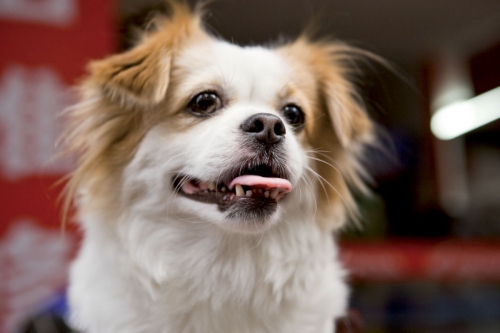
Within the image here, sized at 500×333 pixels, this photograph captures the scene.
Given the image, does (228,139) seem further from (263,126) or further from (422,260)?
(422,260)

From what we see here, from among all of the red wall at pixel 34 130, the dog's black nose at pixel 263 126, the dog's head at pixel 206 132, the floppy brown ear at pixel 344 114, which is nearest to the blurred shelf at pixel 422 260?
the red wall at pixel 34 130

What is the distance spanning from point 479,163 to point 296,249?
4.51 meters

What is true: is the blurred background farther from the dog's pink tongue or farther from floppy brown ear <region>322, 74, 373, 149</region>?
the dog's pink tongue

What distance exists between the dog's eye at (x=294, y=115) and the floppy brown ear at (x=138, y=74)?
1.06 feet

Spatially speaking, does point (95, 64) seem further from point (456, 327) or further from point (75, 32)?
point (456, 327)

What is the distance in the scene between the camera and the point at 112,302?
1132 mm

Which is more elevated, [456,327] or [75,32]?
[75,32]

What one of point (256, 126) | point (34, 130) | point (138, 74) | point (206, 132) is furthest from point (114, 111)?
point (34, 130)

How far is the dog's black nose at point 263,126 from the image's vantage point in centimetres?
110

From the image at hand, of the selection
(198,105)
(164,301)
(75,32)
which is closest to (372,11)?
(75,32)

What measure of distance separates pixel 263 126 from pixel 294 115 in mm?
248

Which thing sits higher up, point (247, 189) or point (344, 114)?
point (344, 114)

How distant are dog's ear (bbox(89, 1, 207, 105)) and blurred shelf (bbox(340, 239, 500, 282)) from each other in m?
2.41

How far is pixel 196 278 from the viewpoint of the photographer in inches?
45.6
